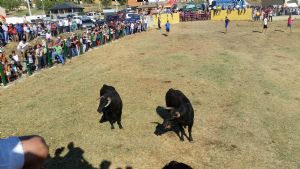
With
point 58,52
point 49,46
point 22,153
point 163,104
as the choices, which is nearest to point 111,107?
point 163,104

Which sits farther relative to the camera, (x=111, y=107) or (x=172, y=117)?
(x=111, y=107)

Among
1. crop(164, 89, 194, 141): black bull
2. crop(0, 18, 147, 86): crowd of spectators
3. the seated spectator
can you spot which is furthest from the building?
the seated spectator

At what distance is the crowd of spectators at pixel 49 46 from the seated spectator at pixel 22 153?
1720 cm

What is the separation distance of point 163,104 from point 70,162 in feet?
19.0

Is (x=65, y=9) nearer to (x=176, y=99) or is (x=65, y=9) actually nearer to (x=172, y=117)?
(x=176, y=99)

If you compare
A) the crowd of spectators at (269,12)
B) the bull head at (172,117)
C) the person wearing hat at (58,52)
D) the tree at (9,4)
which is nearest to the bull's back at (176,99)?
the bull head at (172,117)

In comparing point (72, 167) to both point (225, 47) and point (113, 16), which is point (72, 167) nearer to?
point (225, 47)

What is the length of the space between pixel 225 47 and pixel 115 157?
20.5 meters

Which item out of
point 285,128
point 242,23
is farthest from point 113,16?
point 285,128

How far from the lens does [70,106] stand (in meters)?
14.3

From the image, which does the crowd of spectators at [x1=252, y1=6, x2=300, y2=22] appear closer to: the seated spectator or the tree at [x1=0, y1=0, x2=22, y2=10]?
the seated spectator

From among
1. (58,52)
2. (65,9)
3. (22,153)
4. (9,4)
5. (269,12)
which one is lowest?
(58,52)

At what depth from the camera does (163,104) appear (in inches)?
570

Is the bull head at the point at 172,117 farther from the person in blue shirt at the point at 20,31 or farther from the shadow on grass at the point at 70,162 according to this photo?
the person in blue shirt at the point at 20,31
